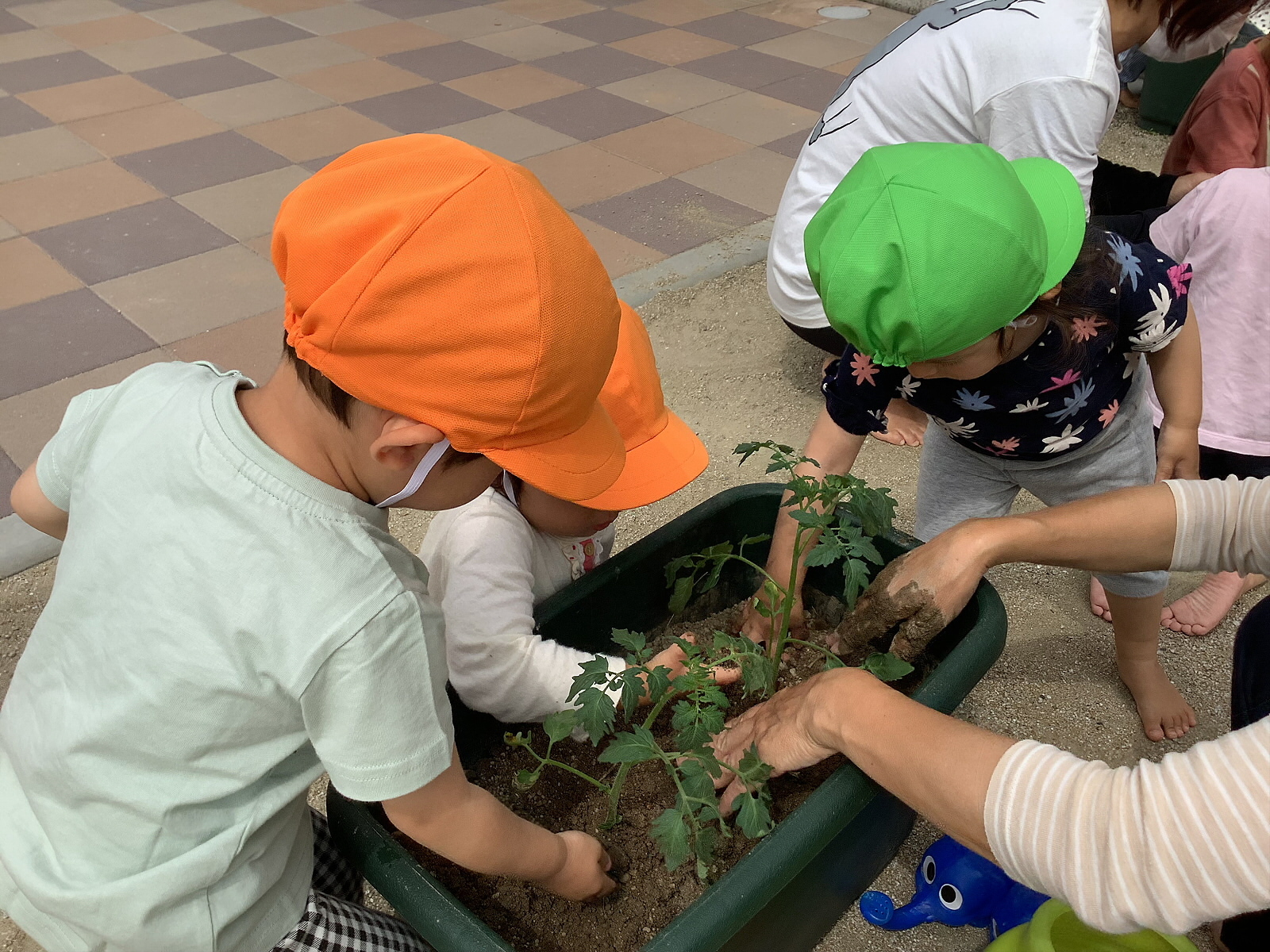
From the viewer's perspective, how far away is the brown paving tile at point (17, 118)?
404 centimetres

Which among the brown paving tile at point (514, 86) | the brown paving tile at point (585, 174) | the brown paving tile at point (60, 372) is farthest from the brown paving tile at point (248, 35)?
the brown paving tile at point (60, 372)

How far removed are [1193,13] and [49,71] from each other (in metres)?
4.71

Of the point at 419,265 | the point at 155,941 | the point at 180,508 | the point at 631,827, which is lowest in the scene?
the point at 631,827

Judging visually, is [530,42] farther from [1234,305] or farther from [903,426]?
[1234,305]

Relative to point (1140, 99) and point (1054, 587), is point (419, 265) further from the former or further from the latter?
point (1140, 99)

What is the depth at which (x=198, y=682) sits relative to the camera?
924mm

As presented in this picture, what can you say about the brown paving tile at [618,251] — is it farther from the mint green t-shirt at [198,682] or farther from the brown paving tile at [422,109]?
the mint green t-shirt at [198,682]

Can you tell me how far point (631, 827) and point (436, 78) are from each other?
13.2 ft

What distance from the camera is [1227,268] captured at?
217 cm

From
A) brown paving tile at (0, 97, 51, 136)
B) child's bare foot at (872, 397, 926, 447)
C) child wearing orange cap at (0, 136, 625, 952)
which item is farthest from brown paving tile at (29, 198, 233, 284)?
child wearing orange cap at (0, 136, 625, 952)

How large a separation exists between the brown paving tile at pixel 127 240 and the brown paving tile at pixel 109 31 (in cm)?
205

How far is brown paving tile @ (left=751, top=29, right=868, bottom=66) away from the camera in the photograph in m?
5.02

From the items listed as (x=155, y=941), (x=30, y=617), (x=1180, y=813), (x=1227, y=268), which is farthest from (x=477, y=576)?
(x=1227, y=268)

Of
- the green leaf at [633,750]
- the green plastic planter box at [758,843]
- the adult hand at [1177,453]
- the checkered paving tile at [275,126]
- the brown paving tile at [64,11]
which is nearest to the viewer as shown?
the green plastic planter box at [758,843]
